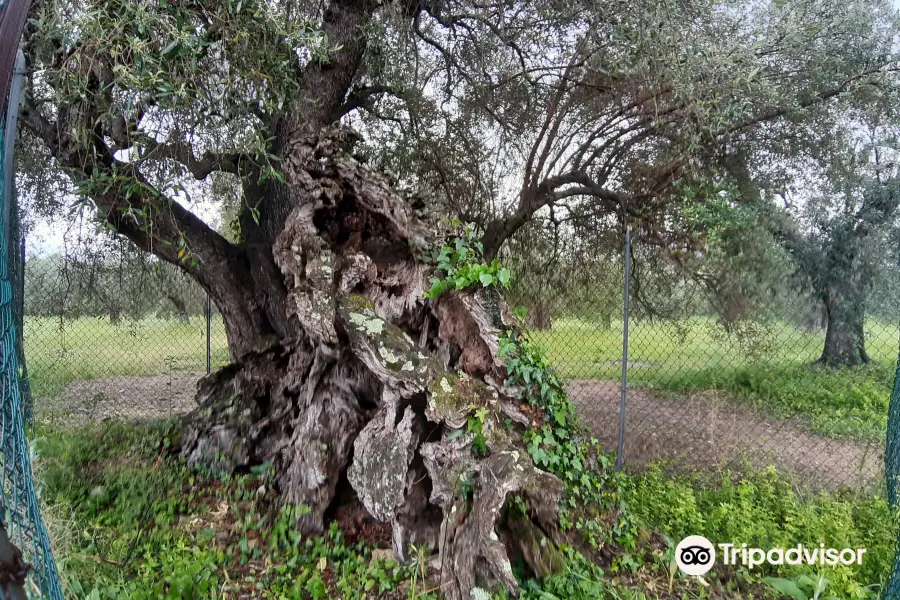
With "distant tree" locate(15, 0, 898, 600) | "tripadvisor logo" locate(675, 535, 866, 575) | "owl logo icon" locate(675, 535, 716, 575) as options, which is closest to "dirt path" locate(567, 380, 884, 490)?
"tripadvisor logo" locate(675, 535, 866, 575)

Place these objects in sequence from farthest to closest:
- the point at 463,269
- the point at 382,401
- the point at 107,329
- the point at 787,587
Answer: the point at 107,329 < the point at 382,401 < the point at 463,269 < the point at 787,587

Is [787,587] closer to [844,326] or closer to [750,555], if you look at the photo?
[750,555]

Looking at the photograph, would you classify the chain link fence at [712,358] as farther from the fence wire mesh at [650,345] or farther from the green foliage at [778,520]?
the green foliage at [778,520]

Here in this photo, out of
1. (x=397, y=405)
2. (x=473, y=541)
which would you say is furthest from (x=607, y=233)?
(x=473, y=541)

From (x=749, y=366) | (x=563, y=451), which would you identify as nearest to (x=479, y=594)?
(x=563, y=451)

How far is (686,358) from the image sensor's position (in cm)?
546

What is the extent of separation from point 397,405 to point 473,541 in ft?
3.20

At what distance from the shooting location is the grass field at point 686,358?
5.06 metres

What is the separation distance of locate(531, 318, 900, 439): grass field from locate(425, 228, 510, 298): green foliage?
67.3 inches

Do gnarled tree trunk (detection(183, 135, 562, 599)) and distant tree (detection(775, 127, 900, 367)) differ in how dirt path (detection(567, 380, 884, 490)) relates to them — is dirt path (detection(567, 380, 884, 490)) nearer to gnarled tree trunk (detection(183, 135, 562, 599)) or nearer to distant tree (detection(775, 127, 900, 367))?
distant tree (detection(775, 127, 900, 367))

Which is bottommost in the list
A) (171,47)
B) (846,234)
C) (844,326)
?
(844,326)

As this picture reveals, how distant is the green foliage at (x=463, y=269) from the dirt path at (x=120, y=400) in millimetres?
3557

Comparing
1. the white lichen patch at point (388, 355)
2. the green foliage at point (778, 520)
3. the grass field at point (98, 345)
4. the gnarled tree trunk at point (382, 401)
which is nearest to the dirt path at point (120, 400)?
the grass field at point (98, 345)

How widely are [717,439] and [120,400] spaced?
23.8 ft
